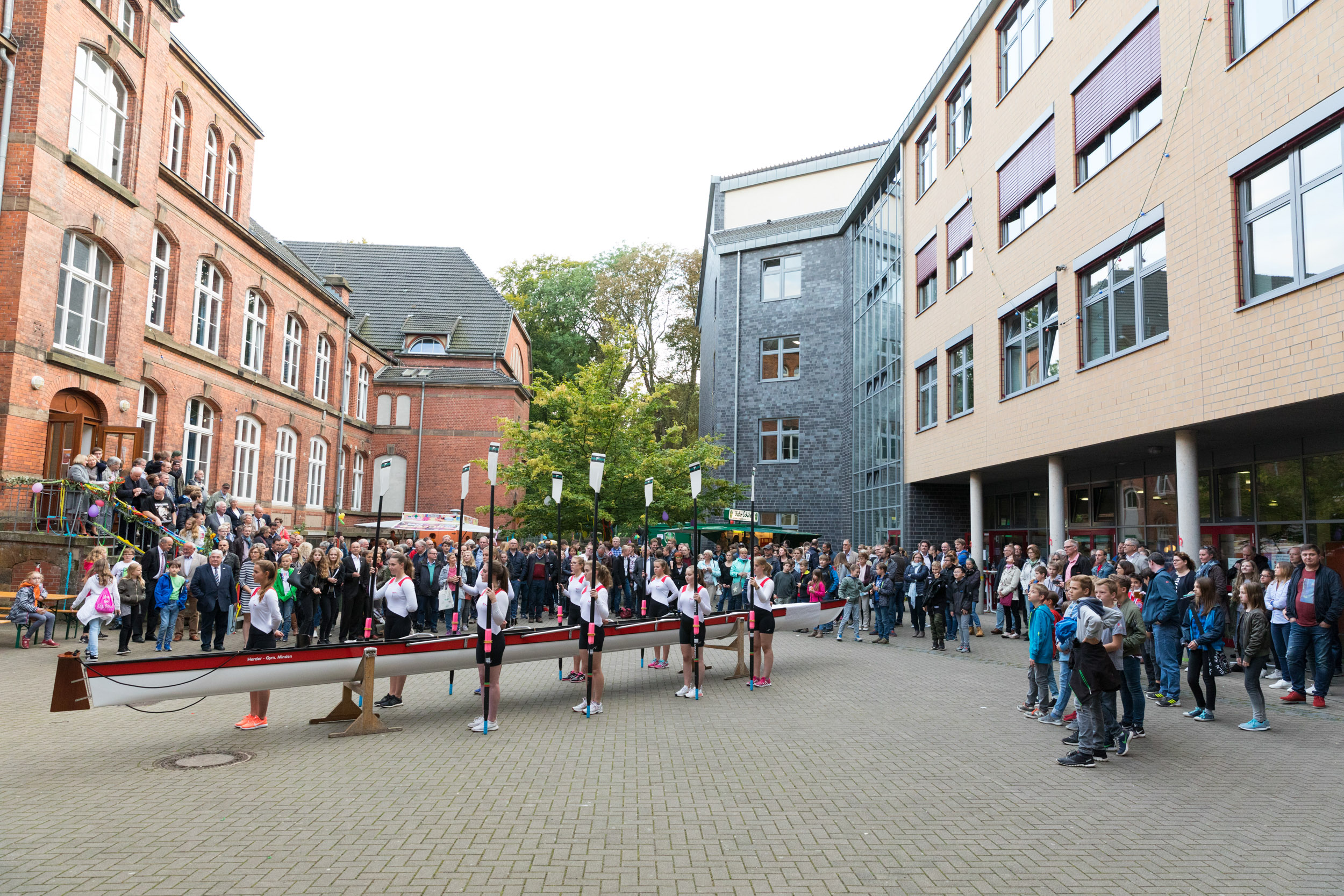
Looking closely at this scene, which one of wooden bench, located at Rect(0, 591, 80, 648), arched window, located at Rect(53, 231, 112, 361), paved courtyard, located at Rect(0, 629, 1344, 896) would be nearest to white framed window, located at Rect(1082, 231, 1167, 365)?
paved courtyard, located at Rect(0, 629, 1344, 896)

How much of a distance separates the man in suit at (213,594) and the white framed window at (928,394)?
1748 cm

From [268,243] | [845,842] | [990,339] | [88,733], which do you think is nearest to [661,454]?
[990,339]

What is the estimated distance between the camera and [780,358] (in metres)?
35.1

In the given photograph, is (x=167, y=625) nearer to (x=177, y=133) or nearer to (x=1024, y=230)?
(x=177, y=133)

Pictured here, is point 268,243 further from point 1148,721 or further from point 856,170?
point 1148,721

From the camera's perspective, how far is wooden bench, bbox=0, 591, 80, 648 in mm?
14216

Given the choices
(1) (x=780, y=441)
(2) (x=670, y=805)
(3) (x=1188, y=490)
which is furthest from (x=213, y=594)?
(1) (x=780, y=441)

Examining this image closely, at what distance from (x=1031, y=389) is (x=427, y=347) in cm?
3289

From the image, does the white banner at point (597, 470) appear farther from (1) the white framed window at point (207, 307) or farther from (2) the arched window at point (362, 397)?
(2) the arched window at point (362, 397)

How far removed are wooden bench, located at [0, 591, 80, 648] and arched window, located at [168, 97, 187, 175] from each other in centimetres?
1310

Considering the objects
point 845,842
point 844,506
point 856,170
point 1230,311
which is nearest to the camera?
point 845,842

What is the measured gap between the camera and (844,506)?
107 feet

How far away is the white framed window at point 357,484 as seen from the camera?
38844mm

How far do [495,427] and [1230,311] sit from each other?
34.2 meters
